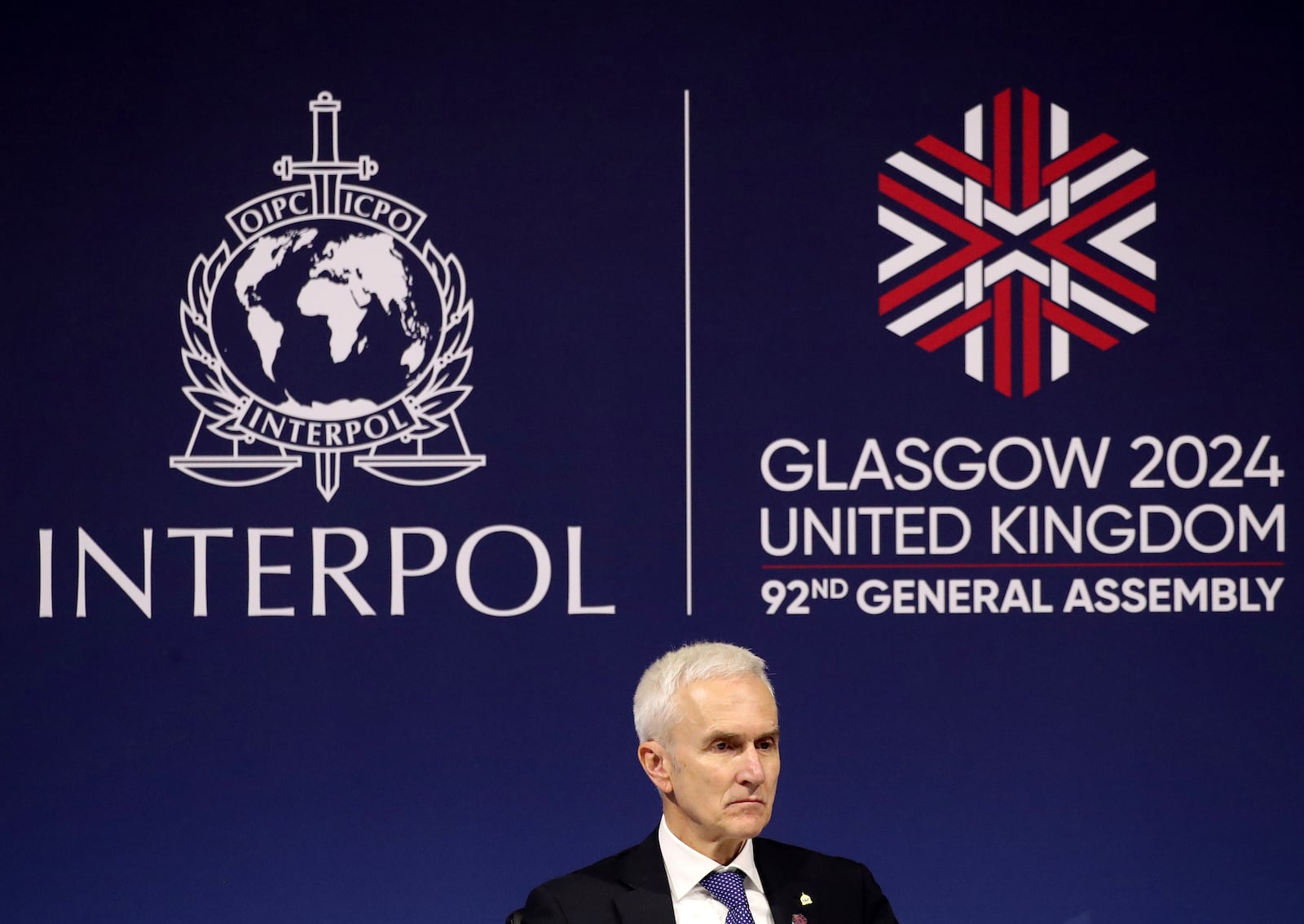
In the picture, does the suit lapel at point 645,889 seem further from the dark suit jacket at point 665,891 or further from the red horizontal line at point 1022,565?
the red horizontal line at point 1022,565

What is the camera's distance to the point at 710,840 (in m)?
2.27

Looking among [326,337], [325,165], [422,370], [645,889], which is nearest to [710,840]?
[645,889]

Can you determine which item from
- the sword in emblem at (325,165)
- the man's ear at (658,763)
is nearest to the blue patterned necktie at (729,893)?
the man's ear at (658,763)

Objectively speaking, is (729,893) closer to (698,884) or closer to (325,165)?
(698,884)

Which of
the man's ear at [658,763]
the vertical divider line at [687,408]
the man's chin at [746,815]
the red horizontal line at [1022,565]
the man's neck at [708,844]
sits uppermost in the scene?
the vertical divider line at [687,408]

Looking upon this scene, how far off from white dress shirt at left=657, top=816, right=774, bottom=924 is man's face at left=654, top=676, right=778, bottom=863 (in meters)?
0.02

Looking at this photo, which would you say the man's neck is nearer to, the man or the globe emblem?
the man

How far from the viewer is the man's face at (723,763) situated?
221 cm

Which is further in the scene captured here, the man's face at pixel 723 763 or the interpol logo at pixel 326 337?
the interpol logo at pixel 326 337

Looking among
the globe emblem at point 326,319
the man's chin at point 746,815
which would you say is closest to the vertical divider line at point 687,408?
the globe emblem at point 326,319

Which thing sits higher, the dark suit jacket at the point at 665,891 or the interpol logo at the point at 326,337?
the interpol logo at the point at 326,337

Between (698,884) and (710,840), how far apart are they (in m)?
0.07

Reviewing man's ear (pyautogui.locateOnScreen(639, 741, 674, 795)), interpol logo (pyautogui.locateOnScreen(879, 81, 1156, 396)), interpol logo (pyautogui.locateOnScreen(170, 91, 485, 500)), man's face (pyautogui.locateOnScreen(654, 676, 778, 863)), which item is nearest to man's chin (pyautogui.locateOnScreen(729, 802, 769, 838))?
man's face (pyautogui.locateOnScreen(654, 676, 778, 863))

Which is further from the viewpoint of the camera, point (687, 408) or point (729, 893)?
point (687, 408)
